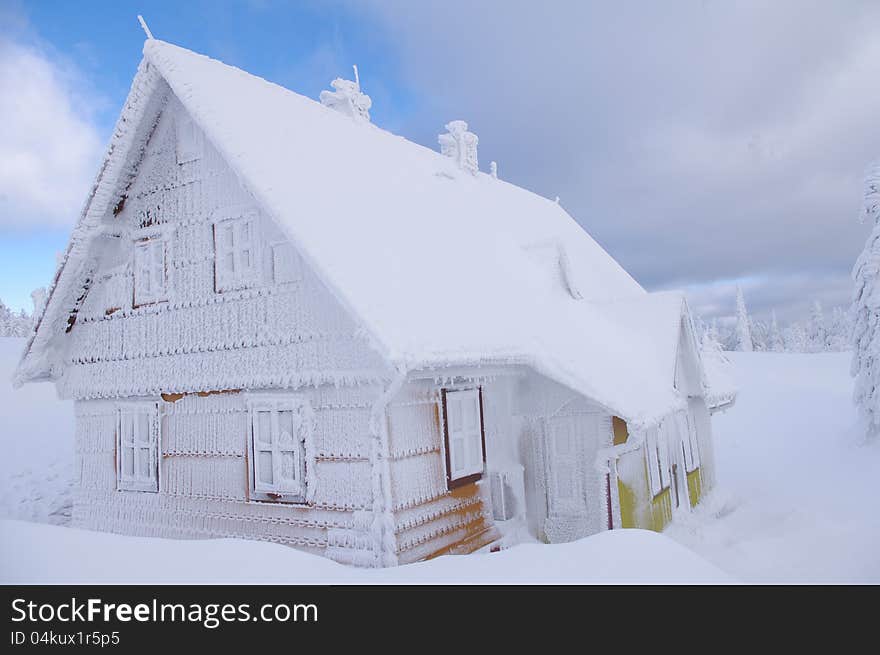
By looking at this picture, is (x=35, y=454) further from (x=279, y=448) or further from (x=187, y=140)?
(x=279, y=448)

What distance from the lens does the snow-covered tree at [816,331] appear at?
3238 inches

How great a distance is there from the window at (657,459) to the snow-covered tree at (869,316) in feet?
40.2

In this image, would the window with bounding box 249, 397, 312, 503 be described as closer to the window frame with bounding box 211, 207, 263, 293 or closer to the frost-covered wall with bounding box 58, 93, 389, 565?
the frost-covered wall with bounding box 58, 93, 389, 565

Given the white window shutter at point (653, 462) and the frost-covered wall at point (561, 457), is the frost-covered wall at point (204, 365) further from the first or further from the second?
the white window shutter at point (653, 462)

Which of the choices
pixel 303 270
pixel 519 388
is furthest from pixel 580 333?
pixel 303 270

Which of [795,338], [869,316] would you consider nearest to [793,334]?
[795,338]

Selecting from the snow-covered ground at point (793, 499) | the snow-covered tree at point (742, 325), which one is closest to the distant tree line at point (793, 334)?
the snow-covered tree at point (742, 325)

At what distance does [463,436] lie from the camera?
9672mm

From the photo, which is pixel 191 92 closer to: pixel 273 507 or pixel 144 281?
pixel 144 281

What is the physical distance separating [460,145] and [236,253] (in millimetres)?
10698

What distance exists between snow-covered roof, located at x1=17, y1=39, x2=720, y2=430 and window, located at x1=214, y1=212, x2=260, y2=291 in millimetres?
1258

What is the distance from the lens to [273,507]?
898 centimetres
